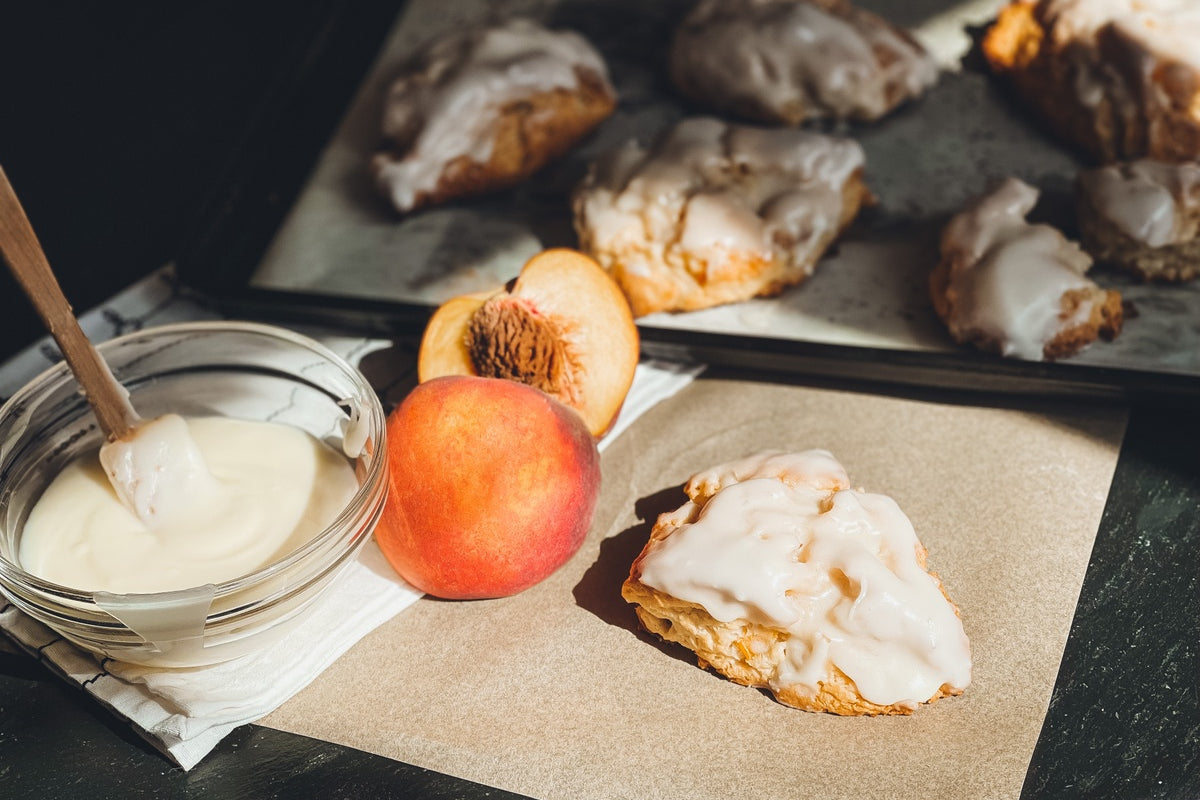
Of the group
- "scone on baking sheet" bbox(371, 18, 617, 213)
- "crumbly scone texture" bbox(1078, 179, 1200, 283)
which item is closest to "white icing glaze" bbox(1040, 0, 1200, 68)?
"crumbly scone texture" bbox(1078, 179, 1200, 283)

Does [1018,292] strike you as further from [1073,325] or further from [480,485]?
[480,485]

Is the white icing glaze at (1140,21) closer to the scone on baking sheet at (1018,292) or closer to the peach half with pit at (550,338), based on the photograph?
the scone on baking sheet at (1018,292)

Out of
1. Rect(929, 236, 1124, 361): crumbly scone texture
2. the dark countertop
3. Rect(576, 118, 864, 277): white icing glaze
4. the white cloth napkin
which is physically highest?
Rect(576, 118, 864, 277): white icing glaze

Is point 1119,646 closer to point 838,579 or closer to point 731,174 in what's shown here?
point 838,579

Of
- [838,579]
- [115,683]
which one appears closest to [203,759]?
[115,683]

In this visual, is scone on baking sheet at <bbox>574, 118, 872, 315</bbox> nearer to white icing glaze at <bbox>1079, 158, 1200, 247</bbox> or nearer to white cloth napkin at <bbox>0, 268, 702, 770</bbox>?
white icing glaze at <bbox>1079, 158, 1200, 247</bbox>

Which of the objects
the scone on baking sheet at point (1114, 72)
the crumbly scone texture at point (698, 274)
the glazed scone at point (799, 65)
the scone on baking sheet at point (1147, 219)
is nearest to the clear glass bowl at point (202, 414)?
the crumbly scone texture at point (698, 274)
